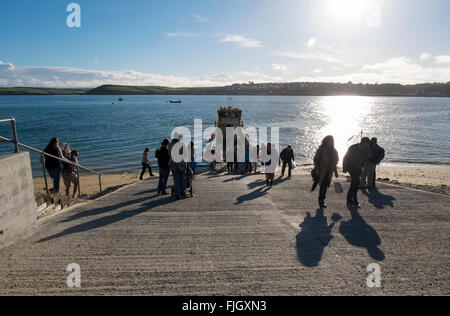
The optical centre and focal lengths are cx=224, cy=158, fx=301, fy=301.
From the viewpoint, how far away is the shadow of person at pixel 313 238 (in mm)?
4145

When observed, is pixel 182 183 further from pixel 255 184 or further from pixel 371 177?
pixel 371 177

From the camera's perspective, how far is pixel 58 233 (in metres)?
5.04

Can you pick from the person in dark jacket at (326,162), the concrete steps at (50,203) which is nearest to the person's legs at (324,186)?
the person in dark jacket at (326,162)

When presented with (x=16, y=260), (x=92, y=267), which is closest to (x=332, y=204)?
(x=92, y=267)

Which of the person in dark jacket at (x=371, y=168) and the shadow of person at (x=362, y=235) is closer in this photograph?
the shadow of person at (x=362, y=235)

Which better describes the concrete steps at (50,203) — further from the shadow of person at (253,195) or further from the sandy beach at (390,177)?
the sandy beach at (390,177)

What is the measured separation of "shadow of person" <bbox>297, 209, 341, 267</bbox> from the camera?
4145mm

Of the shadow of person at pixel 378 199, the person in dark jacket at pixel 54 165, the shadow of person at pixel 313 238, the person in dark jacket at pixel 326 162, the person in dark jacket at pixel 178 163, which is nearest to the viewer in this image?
the shadow of person at pixel 313 238

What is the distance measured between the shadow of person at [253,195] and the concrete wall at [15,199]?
417cm

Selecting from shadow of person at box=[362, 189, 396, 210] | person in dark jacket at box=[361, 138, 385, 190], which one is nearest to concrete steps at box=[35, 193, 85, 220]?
shadow of person at box=[362, 189, 396, 210]

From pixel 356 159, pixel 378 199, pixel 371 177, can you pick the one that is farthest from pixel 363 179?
pixel 356 159

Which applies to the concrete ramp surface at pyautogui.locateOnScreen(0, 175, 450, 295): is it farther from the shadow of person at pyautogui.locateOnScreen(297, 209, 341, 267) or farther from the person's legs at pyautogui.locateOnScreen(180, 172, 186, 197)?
the person's legs at pyautogui.locateOnScreen(180, 172, 186, 197)

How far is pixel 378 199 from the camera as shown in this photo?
736cm

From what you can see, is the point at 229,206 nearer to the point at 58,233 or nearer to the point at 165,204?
the point at 165,204
